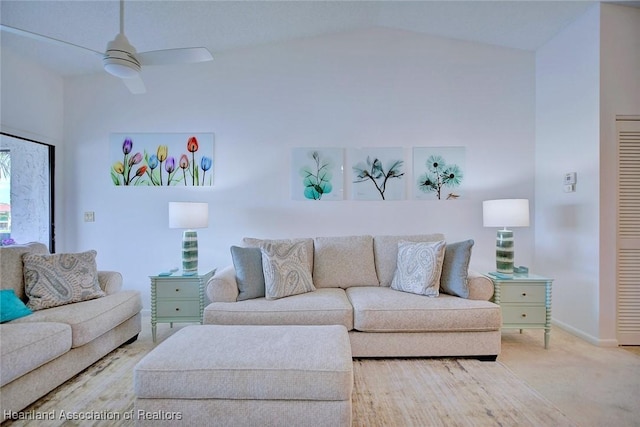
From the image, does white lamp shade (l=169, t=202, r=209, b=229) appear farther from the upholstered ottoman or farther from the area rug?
the upholstered ottoman

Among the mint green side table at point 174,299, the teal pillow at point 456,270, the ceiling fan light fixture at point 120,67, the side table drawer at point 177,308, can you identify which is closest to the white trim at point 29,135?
the ceiling fan light fixture at point 120,67

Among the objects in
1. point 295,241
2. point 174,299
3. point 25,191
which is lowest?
point 174,299

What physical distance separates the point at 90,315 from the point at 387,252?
2368 millimetres

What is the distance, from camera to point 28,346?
1703 mm

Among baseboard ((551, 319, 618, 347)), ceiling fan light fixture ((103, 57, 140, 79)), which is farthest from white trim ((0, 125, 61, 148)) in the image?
baseboard ((551, 319, 618, 347))

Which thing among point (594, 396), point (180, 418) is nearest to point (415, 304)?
point (594, 396)

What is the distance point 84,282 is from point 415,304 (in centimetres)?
255

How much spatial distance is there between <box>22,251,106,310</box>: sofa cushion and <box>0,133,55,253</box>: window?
1.02m

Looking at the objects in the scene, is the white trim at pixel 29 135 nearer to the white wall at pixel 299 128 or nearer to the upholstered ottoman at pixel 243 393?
the white wall at pixel 299 128

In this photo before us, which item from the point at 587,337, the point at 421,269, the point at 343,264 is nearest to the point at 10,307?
the point at 343,264

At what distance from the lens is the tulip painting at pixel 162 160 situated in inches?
134

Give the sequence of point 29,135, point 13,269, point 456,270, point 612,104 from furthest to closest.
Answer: point 29,135
point 612,104
point 456,270
point 13,269

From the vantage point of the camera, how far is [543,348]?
2607 mm

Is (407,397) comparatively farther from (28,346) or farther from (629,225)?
(629,225)
